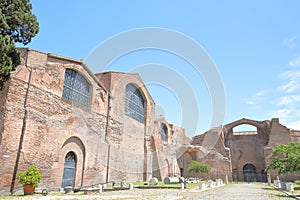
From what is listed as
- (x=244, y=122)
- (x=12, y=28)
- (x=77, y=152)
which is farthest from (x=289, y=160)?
(x=244, y=122)

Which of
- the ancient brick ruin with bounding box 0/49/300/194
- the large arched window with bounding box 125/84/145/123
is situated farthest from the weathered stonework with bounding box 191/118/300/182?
the large arched window with bounding box 125/84/145/123

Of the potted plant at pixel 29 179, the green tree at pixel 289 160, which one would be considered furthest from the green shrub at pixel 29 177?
the green tree at pixel 289 160

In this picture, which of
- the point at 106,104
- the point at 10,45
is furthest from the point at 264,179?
the point at 10,45

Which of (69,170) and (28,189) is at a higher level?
(69,170)

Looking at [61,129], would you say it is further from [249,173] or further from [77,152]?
[249,173]

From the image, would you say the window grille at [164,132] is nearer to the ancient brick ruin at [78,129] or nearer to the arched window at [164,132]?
the arched window at [164,132]

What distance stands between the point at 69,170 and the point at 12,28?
961cm

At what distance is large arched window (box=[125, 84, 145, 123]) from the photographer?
23153 millimetres

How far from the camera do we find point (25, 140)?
38.7ft

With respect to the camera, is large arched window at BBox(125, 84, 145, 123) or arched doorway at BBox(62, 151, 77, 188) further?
large arched window at BBox(125, 84, 145, 123)

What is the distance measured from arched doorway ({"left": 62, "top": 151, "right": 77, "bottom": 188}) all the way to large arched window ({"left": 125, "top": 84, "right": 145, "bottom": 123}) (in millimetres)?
8160

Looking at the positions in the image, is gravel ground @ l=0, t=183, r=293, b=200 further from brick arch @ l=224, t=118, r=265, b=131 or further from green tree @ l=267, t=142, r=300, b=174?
brick arch @ l=224, t=118, r=265, b=131

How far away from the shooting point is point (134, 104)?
79.5 feet

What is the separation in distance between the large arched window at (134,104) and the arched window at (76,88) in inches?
223
